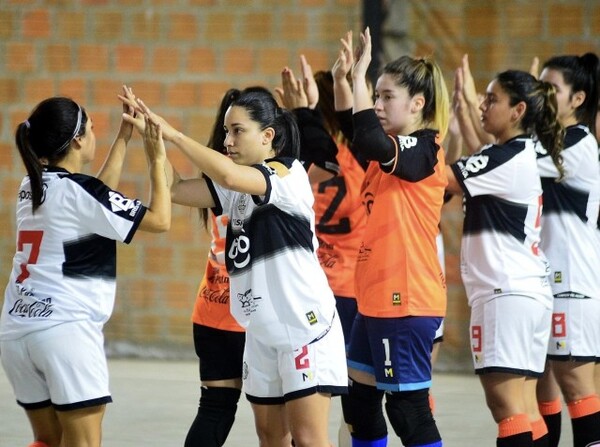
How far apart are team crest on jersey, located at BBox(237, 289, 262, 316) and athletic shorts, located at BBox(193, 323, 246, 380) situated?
0.49 metres

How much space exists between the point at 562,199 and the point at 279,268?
1560 mm

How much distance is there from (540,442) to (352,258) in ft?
3.22

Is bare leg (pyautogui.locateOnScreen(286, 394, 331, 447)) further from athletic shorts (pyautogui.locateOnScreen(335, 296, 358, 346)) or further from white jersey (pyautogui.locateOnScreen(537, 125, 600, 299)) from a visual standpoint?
white jersey (pyautogui.locateOnScreen(537, 125, 600, 299))

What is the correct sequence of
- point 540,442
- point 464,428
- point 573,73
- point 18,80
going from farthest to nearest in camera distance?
point 18,80
point 464,428
point 573,73
point 540,442

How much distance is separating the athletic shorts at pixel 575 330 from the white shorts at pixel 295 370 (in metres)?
1.30

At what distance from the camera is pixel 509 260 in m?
4.05

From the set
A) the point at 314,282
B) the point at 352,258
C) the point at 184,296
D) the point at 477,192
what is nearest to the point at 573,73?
the point at 477,192

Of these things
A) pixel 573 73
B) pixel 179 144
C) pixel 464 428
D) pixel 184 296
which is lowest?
pixel 464 428

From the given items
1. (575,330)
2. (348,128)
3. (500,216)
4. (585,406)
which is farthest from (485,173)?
(585,406)

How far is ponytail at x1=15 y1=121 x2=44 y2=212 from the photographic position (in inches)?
130

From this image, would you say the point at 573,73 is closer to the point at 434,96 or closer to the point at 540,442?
the point at 434,96

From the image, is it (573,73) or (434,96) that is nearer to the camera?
(434,96)

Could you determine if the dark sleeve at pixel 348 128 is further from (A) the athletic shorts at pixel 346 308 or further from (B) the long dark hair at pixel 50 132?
(B) the long dark hair at pixel 50 132

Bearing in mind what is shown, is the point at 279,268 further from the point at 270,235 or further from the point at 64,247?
the point at 64,247
